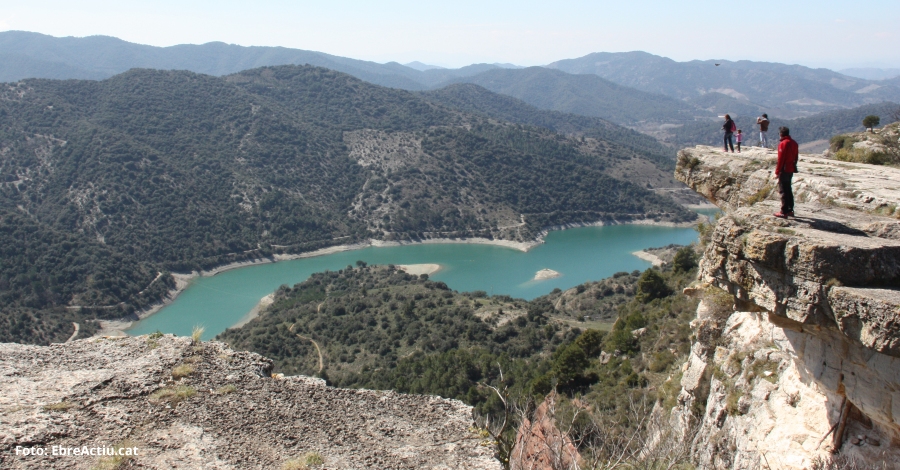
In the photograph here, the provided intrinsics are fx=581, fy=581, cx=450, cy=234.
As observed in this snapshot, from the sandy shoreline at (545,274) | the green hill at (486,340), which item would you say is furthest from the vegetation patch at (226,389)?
the sandy shoreline at (545,274)

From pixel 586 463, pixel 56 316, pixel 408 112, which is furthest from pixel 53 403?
pixel 408 112

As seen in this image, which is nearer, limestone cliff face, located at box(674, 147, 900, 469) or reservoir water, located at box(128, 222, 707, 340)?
limestone cliff face, located at box(674, 147, 900, 469)

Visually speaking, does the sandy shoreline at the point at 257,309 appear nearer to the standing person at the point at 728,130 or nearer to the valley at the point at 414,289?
the valley at the point at 414,289

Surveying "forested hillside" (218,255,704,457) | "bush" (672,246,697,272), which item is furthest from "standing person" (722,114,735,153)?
"bush" (672,246,697,272)

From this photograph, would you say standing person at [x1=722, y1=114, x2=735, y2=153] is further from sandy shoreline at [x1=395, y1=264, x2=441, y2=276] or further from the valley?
sandy shoreline at [x1=395, y1=264, x2=441, y2=276]

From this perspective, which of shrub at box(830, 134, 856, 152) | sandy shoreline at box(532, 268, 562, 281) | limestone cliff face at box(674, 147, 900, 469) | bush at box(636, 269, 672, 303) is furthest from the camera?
sandy shoreline at box(532, 268, 562, 281)

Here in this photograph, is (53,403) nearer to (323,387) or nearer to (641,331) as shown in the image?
(323,387)

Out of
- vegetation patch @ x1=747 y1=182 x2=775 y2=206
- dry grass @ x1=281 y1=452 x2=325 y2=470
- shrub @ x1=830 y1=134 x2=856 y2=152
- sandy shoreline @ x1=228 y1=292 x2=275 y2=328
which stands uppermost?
shrub @ x1=830 y1=134 x2=856 y2=152
